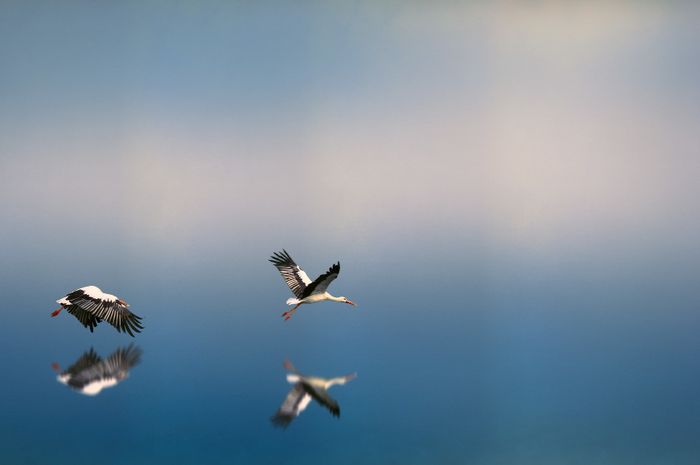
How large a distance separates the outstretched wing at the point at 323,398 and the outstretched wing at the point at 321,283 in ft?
3.47

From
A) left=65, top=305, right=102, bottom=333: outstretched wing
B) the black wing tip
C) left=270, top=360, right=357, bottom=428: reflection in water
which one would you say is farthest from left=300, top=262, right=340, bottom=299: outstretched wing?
left=65, top=305, right=102, bottom=333: outstretched wing

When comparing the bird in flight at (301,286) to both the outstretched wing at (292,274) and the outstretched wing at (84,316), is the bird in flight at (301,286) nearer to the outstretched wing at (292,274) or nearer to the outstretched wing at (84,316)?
the outstretched wing at (292,274)

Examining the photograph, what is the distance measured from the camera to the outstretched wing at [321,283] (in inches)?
277

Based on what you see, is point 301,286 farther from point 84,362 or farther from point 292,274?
point 84,362

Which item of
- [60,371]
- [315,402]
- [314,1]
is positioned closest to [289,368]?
[315,402]

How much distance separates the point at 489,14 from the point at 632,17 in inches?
75.1

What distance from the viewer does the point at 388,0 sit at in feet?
34.5

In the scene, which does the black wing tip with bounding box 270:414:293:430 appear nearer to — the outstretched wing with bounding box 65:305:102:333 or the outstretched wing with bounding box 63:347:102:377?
the outstretched wing with bounding box 63:347:102:377

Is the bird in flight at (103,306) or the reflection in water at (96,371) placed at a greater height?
the bird in flight at (103,306)

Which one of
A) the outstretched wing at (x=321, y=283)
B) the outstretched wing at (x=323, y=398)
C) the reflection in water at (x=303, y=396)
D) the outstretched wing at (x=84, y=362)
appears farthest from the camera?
the outstretched wing at (x=321, y=283)

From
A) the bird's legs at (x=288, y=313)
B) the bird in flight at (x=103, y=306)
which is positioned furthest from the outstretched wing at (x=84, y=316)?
the bird's legs at (x=288, y=313)

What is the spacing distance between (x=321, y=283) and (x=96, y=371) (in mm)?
2121

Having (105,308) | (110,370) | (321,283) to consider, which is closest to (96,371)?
(110,370)

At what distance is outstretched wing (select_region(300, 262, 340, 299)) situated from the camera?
7.03 m
